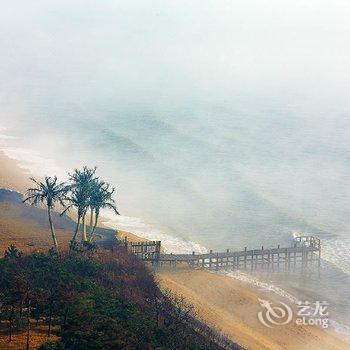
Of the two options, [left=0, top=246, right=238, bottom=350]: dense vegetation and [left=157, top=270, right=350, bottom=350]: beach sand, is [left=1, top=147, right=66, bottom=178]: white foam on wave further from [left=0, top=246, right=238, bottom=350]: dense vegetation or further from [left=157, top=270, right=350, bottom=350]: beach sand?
[left=0, top=246, right=238, bottom=350]: dense vegetation

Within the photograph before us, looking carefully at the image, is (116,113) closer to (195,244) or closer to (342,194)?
(342,194)

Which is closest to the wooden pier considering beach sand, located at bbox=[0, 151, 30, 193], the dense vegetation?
the dense vegetation

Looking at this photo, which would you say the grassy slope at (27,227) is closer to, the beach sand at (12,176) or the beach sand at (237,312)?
the beach sand at (237,312)

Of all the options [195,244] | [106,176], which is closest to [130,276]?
[195,244]

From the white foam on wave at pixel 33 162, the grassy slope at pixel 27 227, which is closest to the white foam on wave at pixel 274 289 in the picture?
the grassy slope at pixel 27 227

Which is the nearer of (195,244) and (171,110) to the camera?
(195,244)

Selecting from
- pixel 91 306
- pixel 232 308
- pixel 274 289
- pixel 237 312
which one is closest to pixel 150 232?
pixel 274 289
